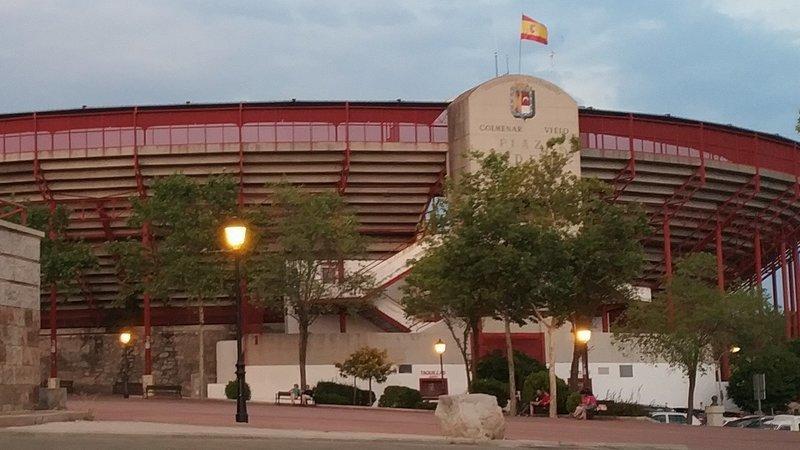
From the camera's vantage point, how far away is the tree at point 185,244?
5503 centimetres

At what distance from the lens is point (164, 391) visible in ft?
189

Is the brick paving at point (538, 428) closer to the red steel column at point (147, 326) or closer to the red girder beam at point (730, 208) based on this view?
the red steel column at point (147, 326)

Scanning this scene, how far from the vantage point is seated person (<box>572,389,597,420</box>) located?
127ft

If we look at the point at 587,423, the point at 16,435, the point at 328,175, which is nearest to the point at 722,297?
the point at 328,175

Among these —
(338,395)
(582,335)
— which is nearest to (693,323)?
(582,335)

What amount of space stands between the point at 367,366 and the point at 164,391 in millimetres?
9363

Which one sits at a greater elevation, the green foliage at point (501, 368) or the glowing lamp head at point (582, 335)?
the glowing lamp head at point (582, 335)

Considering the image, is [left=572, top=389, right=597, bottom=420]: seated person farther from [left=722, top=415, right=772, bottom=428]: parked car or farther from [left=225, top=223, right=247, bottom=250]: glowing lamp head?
[left=225, top=223, right=247, bottom=250]: glowing lamp head

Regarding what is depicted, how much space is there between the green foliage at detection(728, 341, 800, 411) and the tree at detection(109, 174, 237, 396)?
83.9 ft

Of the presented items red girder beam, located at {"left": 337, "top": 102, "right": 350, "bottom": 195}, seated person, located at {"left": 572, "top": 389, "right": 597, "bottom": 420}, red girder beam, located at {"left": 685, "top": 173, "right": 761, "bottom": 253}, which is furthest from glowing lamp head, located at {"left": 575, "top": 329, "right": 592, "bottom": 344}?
red girder beam, located at {"left": 685, "top": 173, "right": 761, "bottom": 253}

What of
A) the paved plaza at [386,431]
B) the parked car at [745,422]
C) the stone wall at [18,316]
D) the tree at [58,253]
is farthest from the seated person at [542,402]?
the tree at [58,253]

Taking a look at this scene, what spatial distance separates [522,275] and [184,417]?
1367 cm

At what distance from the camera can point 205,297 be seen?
5712 cm

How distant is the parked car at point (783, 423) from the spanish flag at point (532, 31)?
91.7 ft
